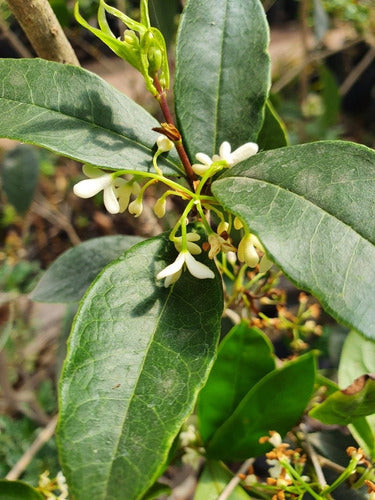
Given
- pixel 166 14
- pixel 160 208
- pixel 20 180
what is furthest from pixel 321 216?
pixel 20 180

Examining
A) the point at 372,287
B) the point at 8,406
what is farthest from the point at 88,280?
the point at 8,406

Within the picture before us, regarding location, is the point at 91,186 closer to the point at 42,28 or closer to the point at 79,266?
the point at 42,28

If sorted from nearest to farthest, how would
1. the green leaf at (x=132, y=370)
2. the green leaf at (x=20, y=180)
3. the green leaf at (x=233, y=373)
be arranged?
1. the green leaf at (x=132, y=370)
2. the green leaf at (x=233, y=373)
3. the green leaf at (x=20, y=180)

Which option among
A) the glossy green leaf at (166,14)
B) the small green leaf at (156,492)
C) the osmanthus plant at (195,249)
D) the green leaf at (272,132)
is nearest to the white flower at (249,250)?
the osmanthus plant at (195,249)

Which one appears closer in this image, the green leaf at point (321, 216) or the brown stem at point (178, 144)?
the green leaf at point (321, 216)

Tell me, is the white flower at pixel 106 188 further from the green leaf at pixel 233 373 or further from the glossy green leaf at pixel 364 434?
the glossy green leaf at pixel 364 434

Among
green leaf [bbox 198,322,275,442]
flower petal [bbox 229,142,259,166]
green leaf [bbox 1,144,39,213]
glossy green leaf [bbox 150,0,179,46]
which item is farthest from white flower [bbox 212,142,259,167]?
green leaf [bbox 1,144,39,213]

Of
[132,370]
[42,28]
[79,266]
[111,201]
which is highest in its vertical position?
[42,28]
